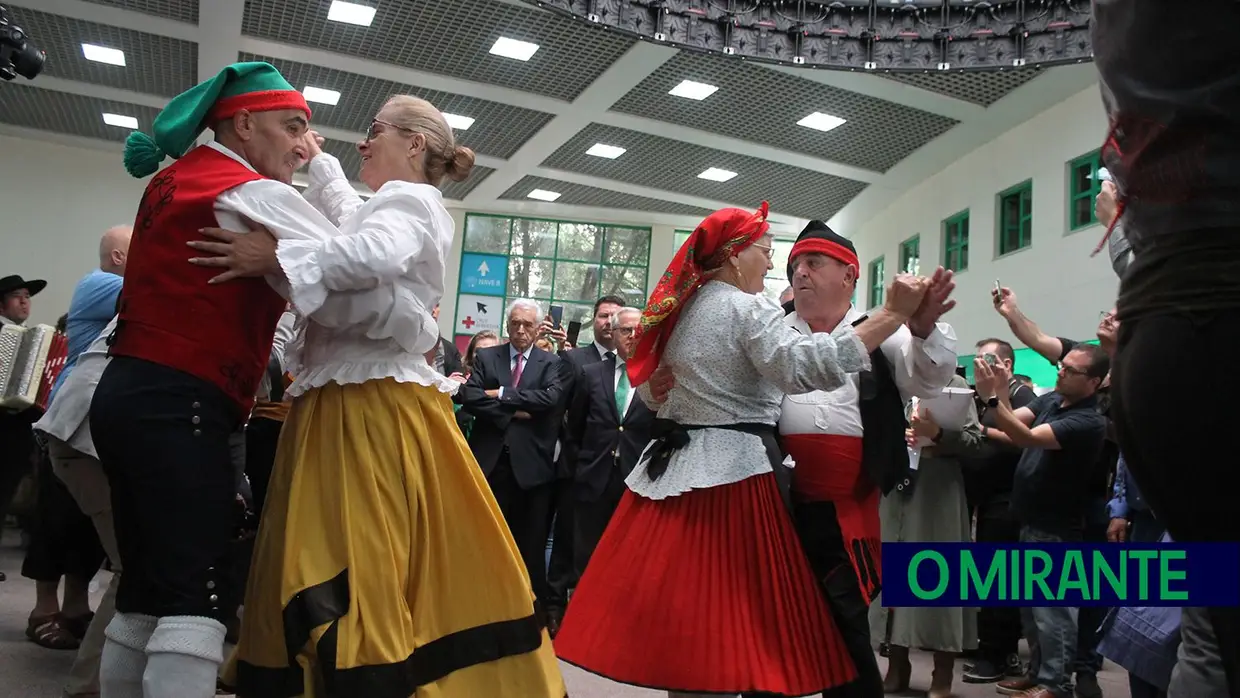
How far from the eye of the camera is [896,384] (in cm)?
261

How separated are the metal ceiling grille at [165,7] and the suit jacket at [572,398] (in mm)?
7304

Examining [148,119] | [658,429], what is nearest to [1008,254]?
[658,429]

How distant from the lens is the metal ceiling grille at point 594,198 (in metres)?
16.5

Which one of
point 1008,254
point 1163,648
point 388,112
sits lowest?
point 1163,648

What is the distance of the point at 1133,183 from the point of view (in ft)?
3.87

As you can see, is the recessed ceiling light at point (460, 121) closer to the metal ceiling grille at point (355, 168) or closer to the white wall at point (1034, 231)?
the metal ceiling grille at point (355, 168)

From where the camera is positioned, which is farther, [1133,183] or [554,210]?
[554,210]

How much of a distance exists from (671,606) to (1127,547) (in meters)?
1.30

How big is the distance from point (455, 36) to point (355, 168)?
591 cm

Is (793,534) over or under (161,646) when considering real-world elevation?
over

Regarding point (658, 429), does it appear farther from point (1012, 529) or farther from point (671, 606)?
point (1012, 529)

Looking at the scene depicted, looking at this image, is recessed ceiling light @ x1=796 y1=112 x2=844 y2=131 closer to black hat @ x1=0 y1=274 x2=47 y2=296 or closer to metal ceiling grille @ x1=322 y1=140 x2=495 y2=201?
metal ceiling grille @ x1=322 y1=140 x2=495 y2=201

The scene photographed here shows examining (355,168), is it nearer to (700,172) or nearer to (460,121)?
(460,121)

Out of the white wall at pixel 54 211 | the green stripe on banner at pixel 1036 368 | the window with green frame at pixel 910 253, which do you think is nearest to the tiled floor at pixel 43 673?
the green stripe on banner at pixel 1036 368
